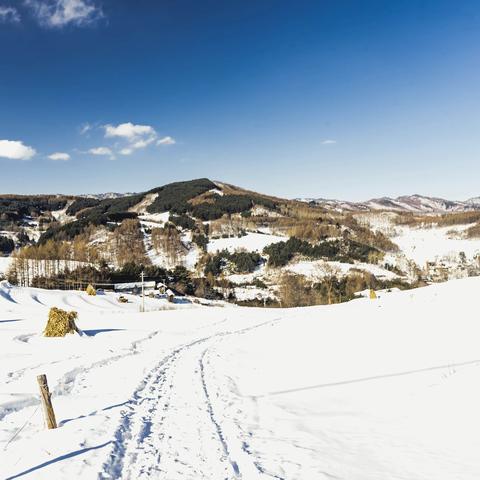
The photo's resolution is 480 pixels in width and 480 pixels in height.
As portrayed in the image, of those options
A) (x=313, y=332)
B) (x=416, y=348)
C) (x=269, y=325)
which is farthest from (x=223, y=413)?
(x=269, y=325)

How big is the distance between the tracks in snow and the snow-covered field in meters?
0.04

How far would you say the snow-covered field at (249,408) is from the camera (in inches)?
306

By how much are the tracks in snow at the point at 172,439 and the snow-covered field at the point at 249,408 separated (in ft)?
0.13

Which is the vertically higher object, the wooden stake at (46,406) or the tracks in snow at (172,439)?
the wooden stake at (46,406)

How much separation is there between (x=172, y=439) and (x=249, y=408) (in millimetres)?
3606

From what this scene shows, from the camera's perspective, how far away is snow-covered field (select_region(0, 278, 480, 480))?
7.76 metres

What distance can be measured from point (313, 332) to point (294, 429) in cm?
2133

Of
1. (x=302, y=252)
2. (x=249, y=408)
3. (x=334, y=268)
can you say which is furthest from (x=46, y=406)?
(x=302, y=252)

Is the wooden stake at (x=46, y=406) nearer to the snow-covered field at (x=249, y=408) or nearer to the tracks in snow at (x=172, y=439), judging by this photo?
the snow-covered field at (x=249, y=408)

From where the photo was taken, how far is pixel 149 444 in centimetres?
859

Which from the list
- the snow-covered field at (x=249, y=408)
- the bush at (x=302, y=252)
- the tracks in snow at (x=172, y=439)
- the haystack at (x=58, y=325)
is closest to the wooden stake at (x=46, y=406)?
the snow-covered field at (x=249, y=408)

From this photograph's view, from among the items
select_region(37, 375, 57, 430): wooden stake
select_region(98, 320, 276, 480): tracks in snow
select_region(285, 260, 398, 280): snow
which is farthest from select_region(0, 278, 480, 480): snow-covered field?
select_region(285, 260, 398, 280): snow

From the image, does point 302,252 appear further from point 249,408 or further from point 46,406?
point 46,406

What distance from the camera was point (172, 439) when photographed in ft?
29.2
